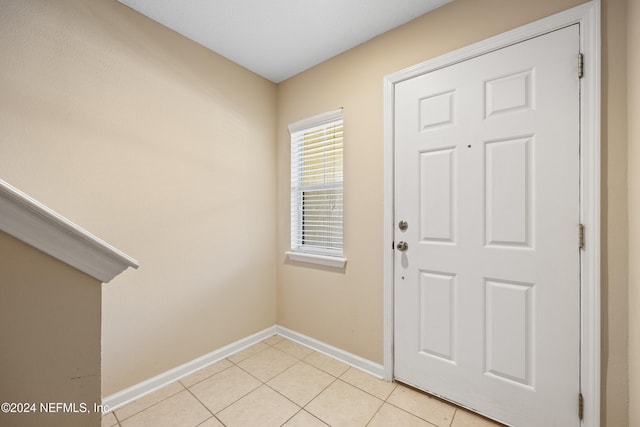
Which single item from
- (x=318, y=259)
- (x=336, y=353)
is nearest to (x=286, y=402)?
(x=336, y=353)

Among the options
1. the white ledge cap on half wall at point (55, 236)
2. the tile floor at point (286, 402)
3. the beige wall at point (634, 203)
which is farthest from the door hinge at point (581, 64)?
the white ledge cap on half wall at point (55, 236)

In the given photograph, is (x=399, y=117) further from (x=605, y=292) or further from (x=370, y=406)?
(x=370, y=406)

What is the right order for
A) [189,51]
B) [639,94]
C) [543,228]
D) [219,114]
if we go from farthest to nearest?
[219,114] → [189,51] → [543,228] → [639,94]

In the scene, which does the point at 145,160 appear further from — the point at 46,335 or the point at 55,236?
the point at 46,335

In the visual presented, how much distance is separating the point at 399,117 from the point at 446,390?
1.81 meters

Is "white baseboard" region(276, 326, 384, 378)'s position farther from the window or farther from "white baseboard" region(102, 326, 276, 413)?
the window

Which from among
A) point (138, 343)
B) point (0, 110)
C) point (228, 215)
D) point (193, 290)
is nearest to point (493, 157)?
point (228, 215)

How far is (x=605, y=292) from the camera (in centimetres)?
123

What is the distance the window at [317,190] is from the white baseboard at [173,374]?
852mm

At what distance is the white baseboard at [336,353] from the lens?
1.94 metres

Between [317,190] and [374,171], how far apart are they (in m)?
0.63

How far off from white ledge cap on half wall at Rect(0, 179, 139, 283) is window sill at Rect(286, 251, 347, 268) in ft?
5.15

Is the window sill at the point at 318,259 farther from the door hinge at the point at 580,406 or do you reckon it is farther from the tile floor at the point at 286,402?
the door hinge at the point at 580,406

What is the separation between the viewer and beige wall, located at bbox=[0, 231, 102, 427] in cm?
63
